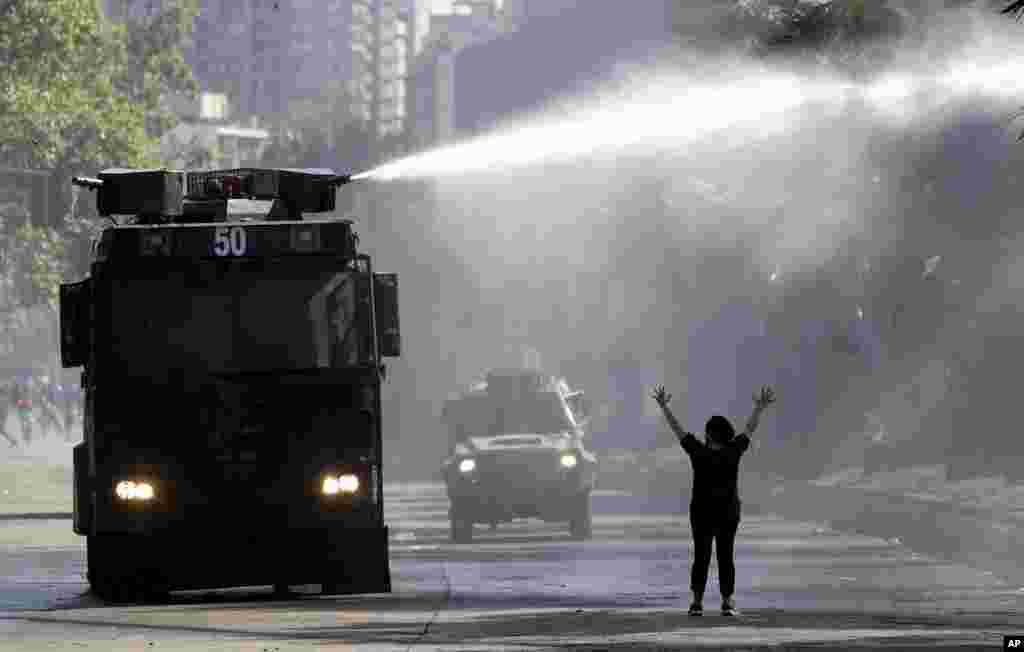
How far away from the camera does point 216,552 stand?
2662cm

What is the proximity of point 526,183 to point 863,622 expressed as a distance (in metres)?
100

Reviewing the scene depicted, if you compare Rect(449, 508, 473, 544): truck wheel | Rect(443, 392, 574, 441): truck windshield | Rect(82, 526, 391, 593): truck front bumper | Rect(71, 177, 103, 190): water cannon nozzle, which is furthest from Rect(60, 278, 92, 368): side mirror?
Rect(443, 392, 574, 441): truck windshield

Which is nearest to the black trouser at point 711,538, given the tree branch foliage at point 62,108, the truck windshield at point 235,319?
the truck windshield at point 235,319

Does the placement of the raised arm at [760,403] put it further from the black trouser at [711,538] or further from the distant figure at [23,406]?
the distant figure at [23,406]

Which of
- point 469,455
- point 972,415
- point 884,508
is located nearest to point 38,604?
point 469,455

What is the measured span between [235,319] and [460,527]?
17469mm

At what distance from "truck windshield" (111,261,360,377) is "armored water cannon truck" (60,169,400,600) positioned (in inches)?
0.5

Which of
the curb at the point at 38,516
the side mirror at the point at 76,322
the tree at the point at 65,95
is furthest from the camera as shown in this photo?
the tree at the point at 65,95

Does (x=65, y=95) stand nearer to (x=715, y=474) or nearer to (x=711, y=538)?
(x=711, y=538)

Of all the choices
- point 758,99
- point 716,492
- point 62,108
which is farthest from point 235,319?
point 62,108

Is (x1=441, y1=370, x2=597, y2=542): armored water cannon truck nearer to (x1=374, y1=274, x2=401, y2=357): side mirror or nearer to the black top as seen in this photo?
(x1=374, y1=274, x2=401, y2=357): side mirror

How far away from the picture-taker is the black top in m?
24.3

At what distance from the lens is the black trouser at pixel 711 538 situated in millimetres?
24609

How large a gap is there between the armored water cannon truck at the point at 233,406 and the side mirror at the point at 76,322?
17mm
